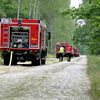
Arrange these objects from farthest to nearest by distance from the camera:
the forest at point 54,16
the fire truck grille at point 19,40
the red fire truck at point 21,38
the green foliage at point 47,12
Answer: the green foliage at point 47,12 < the forest at point 54,16 < the fire truck grille at point 19,40 < the red fire truck at point 21,38

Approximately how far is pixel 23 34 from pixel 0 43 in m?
1.66

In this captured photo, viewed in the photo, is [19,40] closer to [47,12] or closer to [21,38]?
[21,38]

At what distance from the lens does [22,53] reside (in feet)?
99.3

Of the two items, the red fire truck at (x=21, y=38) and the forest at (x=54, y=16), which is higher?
the forest at (x=54, y=16)

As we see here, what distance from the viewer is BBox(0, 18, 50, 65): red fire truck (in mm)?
29961

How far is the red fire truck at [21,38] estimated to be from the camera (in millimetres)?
29961

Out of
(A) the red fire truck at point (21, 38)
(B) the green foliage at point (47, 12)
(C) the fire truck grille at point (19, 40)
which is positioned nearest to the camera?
(A) the red fire truck at point (21, 38)

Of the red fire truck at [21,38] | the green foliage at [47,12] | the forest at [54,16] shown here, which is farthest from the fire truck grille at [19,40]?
the green foliage at [47,12]

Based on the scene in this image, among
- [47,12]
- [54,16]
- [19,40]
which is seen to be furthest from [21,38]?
[54,16]

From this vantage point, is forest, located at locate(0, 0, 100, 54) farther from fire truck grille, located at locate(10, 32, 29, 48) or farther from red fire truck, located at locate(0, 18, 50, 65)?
fire truck grille, located at locate(10, 32, 29, 48)

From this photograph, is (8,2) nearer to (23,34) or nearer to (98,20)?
(23,34)

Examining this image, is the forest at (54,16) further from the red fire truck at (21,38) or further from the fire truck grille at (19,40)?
the fire truck grille at (19,40)

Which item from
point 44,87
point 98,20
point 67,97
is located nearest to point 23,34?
point 98,20

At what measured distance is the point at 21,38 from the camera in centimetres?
3077
